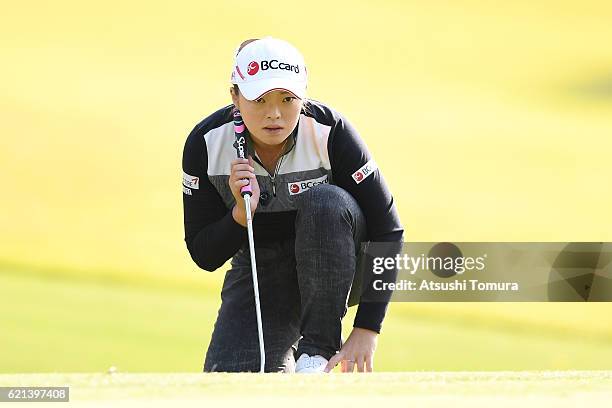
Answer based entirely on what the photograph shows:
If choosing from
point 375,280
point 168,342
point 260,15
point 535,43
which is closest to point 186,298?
point 168,342

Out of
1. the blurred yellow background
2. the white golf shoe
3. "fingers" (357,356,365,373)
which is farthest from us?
the blurred yellow background

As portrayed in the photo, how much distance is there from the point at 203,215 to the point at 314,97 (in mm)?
7609

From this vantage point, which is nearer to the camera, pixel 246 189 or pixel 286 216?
pixel 246 189

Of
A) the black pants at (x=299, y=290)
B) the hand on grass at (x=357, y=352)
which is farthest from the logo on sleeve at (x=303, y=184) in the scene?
the hand on grass at (x=357, y=352)

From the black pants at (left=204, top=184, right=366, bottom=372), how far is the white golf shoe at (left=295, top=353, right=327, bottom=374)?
25mm

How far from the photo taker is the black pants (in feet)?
10.6

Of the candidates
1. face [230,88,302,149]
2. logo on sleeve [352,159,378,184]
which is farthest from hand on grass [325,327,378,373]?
face [230,88,302,149]

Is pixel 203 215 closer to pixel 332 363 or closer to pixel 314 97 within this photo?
pixel 332 363

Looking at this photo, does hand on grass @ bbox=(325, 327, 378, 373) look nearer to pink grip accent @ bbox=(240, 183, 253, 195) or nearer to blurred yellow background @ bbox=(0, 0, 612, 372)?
pink grip accent @ bbox=(240, 183, 253, 195)

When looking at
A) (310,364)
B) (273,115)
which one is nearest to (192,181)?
(273,115)

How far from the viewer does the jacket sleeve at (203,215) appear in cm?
342

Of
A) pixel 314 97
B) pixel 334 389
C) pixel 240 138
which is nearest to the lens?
pixel 334 389

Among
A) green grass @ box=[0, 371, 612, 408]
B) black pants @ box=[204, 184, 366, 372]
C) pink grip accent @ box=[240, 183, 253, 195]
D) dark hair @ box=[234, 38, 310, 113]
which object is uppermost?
dark hair @ box=[234, 38, 310, 113]

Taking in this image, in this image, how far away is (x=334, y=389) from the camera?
2.16m
